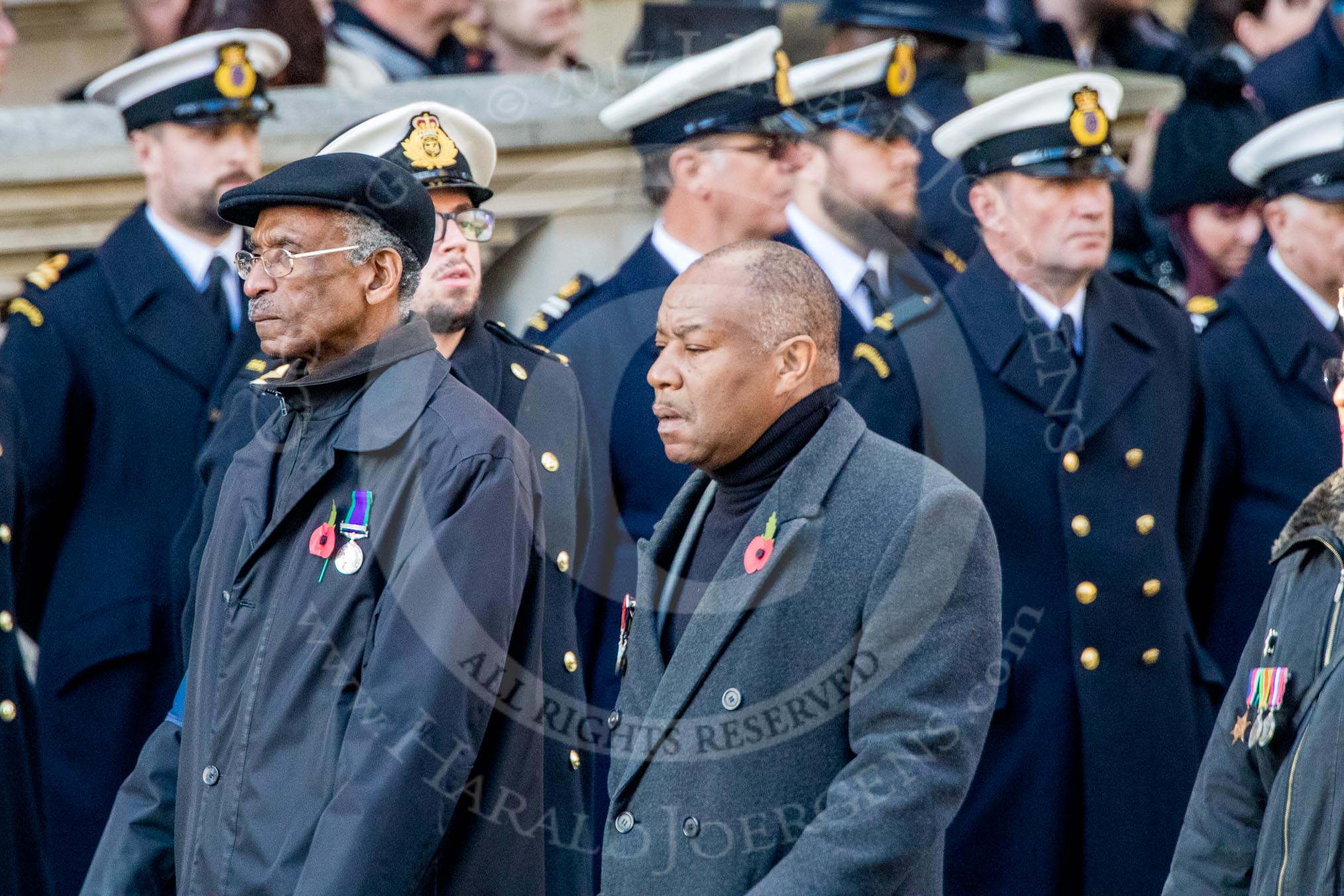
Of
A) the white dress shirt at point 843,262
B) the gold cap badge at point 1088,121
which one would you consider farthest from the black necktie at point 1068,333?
the white dress shirt at point 843,262

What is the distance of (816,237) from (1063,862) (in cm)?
192

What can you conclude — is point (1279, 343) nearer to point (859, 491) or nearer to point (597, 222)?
point (597, 222)

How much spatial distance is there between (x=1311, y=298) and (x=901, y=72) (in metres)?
1.40

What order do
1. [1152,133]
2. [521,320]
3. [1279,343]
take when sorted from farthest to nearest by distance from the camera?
[1152,133] < [521,320] < [1279,343]

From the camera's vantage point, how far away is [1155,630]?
17.6 feet

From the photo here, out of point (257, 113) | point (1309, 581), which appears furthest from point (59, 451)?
point (1309, 581)

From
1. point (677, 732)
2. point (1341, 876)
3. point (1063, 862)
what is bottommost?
point (1063, 862)

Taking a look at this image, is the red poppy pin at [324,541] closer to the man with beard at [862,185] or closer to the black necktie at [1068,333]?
the man with beard at [862,185]

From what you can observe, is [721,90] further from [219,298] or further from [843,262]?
[219,298]

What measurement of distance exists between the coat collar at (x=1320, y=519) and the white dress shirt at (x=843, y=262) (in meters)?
2.31

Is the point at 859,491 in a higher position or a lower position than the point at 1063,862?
higher

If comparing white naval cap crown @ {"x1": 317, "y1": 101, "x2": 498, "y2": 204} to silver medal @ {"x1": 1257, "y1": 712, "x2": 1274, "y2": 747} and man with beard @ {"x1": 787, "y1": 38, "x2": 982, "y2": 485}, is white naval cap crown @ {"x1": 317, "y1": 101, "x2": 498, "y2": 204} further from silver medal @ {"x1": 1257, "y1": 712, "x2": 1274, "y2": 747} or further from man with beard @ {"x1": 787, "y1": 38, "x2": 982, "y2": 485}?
silver medal @ {"x1": 1257, "y1": 712, "x2": 1274, "y2": 747}

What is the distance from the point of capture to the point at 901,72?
649 centimetres

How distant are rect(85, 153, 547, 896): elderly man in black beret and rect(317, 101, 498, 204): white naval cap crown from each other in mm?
832
